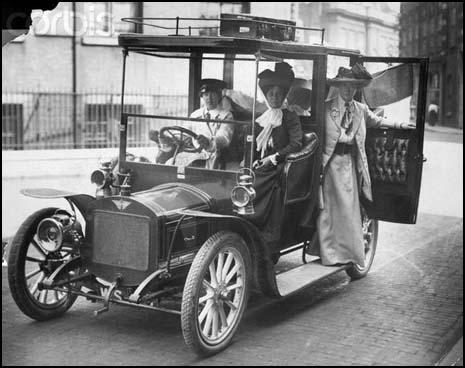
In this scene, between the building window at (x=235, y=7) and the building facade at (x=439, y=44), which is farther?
the building window at (x=235, y=7)

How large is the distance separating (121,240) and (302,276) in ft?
5.09

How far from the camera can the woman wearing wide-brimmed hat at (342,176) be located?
243 inches

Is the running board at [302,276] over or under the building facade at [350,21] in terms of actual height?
under

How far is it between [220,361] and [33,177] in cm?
533

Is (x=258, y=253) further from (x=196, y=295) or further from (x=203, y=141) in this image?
(x=203, y=141)

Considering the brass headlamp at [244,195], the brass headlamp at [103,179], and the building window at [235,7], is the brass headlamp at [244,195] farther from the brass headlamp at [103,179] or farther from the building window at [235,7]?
the building window at [235,7]

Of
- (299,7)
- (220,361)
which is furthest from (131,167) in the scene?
(299,7)

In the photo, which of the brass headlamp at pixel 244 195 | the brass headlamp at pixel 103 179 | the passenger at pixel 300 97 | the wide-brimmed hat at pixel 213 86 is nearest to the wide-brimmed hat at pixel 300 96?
the passenger at pixel 300 97

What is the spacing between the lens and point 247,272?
505 cm

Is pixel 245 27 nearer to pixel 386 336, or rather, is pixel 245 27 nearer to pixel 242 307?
pixel 242 307

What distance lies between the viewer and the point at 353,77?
618cm

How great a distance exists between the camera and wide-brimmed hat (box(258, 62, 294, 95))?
5.76 metres

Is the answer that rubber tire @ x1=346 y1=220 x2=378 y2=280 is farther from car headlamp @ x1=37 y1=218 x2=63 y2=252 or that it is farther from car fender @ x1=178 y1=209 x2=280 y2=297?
car headlamp @ x1=37 y1=218 x2=63 y2=252

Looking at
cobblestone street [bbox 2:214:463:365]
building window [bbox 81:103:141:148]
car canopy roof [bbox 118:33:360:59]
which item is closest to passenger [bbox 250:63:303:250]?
car canopy roof [bbox 118:33:360:59]
